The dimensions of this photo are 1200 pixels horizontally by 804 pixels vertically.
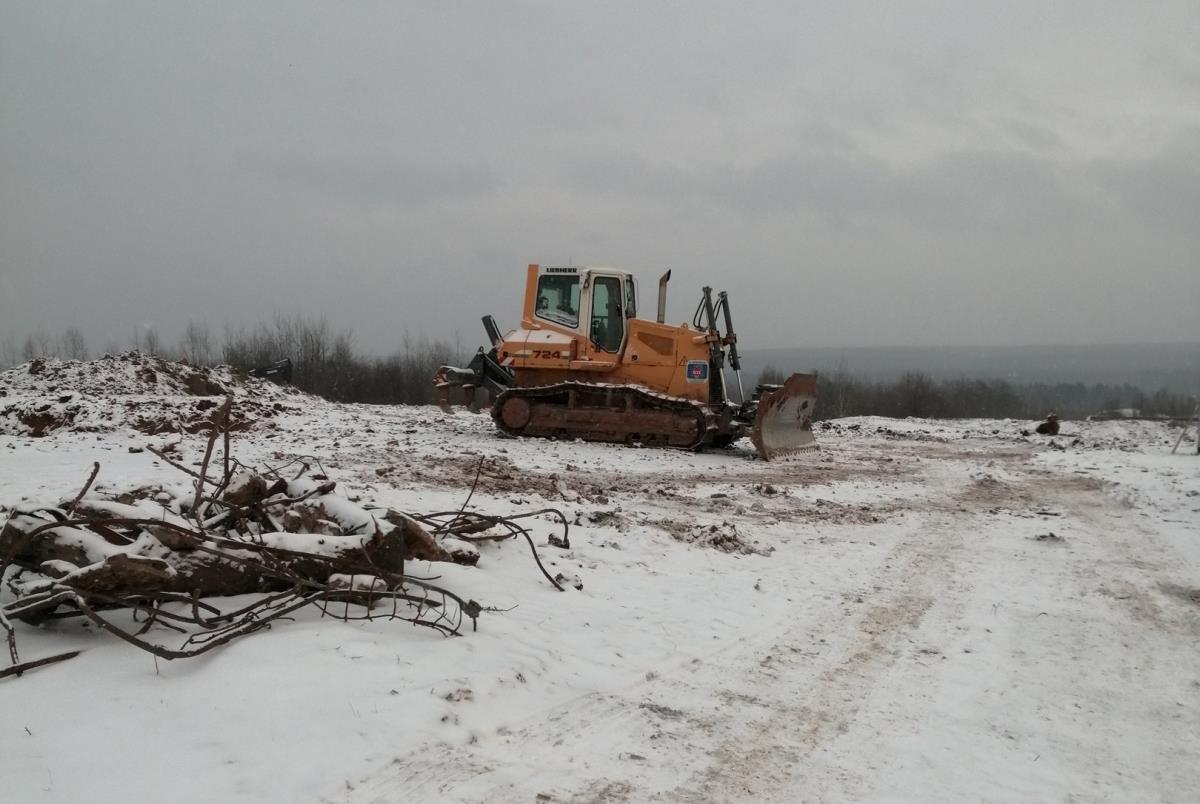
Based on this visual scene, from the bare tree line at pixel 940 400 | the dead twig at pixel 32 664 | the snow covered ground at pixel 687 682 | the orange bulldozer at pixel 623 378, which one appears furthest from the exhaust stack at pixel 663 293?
the bare tree line at pixel 940 400

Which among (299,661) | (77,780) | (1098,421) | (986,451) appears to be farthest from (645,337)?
(1098,421)

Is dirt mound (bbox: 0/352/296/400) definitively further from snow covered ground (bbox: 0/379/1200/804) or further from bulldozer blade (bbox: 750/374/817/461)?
bulldozer blade (bbox: 750/374/817/461)

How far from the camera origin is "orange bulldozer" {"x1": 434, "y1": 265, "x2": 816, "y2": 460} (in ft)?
46.1

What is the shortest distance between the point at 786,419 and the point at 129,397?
532 inches

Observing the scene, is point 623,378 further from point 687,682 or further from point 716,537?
point 687,682

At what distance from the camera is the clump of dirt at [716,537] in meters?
6.80

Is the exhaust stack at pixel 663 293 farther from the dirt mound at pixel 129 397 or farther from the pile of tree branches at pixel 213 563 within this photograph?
the pile of tree branches at pixel 213 563

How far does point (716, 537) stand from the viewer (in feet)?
22.8

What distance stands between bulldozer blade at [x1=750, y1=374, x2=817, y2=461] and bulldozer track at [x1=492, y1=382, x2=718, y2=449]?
0.98 meters

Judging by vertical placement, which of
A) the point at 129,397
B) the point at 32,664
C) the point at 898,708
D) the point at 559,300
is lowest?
the point at 898,708

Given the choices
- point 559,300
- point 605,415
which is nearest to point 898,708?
point 605,415

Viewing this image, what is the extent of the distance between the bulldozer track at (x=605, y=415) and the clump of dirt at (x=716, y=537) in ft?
21.2

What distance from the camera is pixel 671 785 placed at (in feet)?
9.69

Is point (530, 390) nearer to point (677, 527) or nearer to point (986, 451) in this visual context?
point (677, 527)
